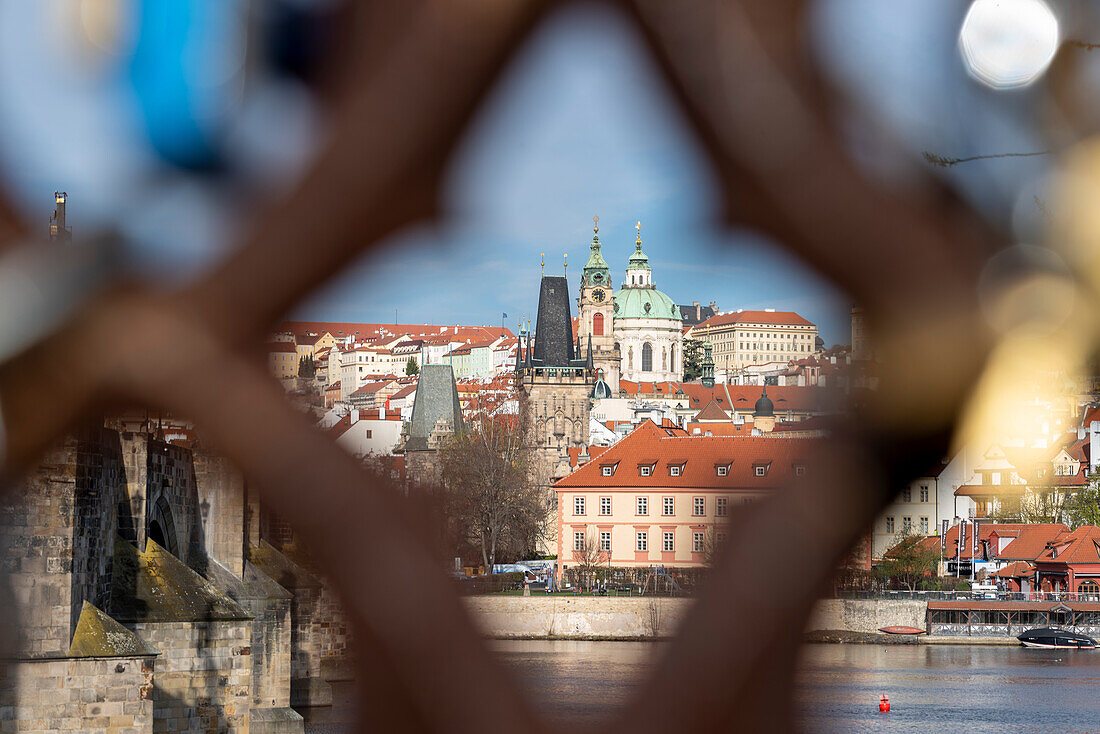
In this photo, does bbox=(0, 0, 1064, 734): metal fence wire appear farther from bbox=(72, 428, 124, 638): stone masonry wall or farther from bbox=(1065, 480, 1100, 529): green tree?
bbox=(1065, 480, 1100, 529): green tree

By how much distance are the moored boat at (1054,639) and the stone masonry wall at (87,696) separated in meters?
44.7

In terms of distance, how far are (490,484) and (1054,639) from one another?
183 ft

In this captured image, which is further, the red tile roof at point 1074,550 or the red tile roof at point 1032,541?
the red tile roof at point 1074,550

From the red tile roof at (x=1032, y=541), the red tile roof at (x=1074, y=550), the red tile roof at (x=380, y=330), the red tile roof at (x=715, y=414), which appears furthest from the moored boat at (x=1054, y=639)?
the red tile roof at (x=380, y=330)

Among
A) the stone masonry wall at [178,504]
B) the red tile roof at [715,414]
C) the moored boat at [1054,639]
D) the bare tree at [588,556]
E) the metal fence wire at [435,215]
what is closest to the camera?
the metal fence wire at [435,215]

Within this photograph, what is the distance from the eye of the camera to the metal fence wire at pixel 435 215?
876 millimetres

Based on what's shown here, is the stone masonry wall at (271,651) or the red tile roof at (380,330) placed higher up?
the red tile roof at (380,330)

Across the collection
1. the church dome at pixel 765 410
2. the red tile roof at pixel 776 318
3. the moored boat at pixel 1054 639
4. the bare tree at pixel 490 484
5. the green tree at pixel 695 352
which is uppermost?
the green tree at pixel 695 352

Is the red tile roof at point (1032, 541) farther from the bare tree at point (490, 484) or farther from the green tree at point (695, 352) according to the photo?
the bare tree at point (490, 484)

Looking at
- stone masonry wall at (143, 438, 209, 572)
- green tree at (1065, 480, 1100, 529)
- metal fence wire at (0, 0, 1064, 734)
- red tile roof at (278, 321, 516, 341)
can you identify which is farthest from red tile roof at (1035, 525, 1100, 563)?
metal fence wire at (0, 0, 1064, 734)

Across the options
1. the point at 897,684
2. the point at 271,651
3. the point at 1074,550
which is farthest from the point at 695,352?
the point at 1074,550

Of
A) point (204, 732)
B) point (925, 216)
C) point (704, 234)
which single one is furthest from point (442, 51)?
point (204, 732)

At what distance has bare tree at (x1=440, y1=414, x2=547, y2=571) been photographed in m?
1.14

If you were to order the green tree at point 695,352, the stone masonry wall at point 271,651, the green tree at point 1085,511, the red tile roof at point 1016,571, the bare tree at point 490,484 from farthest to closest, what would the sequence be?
the red tile roof at point 1016,571 < the green tree at point 1085,511 < the stone masonry wall at point 271,651 < the green tree at point 695,352 < the bare tree at point 490,484
